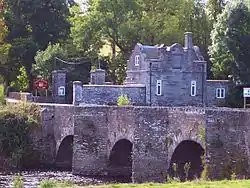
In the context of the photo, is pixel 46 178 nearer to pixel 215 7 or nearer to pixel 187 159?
pixel 187 159

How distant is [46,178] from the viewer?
37.6 meters

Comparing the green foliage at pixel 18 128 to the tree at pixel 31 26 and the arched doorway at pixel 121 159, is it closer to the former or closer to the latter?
the arched doorway at pixel 121 159

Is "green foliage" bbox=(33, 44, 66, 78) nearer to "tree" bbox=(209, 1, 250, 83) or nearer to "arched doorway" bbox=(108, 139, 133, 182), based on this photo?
"tree" bbox=(209, 1, 250, 83)

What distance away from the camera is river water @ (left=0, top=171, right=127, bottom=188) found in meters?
35.3

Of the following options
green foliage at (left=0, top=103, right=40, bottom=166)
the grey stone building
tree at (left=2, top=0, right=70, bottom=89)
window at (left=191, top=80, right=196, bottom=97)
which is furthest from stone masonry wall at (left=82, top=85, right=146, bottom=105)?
tree at (left=2, top=0, right=70, bottom=89)

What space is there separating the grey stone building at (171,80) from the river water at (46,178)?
1258cm

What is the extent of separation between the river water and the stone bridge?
1.21 m

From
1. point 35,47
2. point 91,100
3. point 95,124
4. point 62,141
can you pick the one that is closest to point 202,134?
point 95,124

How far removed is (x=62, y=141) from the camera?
1777 inches

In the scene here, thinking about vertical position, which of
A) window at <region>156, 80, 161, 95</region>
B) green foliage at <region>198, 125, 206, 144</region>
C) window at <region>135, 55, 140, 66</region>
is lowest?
green foliage at <region>198, 125, 206, 144</region>

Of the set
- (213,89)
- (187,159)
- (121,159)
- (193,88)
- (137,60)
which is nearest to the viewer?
(187,159)

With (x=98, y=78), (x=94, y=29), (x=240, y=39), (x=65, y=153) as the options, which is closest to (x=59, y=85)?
(x=98, y=78)

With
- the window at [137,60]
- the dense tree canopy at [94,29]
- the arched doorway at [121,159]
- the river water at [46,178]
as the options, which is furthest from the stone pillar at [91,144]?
the dense tree canopy at [94,29]

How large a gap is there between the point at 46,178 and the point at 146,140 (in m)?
6.23
